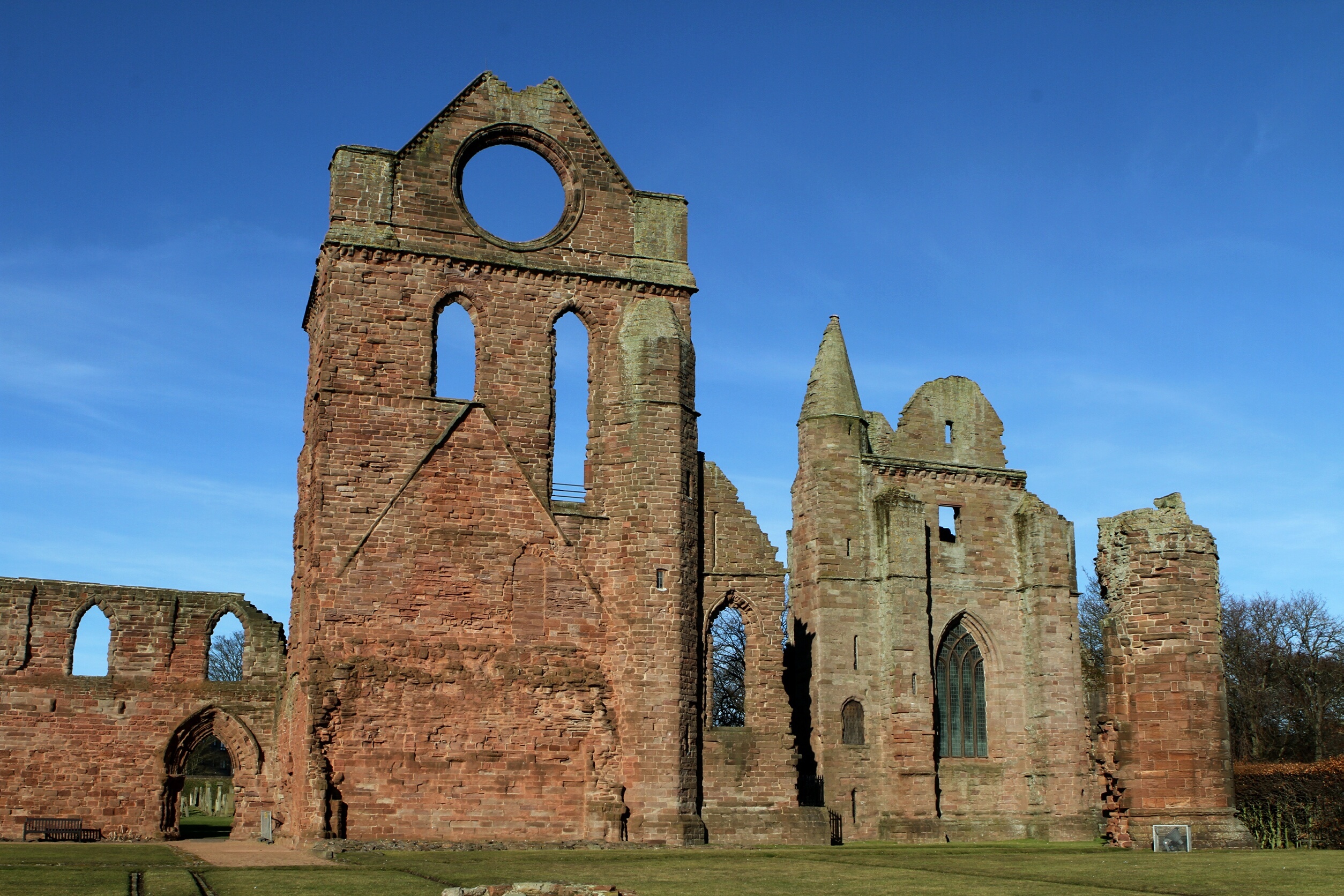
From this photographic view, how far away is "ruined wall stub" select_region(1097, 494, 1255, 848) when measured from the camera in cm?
1773

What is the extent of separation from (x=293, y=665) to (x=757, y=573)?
8.22m

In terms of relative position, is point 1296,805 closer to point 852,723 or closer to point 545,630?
point 852,723

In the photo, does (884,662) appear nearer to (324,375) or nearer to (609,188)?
(609,188)

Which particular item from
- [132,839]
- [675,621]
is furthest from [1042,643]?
[132,839]

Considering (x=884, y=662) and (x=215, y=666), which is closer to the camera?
(x=884, y=662)

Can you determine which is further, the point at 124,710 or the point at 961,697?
the point at 961,697

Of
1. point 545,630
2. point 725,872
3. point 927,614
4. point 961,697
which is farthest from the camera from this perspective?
point 961,697

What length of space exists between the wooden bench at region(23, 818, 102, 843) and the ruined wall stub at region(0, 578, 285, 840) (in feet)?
0.60

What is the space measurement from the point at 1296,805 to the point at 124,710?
20292mm

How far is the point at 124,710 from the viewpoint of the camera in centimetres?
2558

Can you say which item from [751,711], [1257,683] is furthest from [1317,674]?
[751,711]

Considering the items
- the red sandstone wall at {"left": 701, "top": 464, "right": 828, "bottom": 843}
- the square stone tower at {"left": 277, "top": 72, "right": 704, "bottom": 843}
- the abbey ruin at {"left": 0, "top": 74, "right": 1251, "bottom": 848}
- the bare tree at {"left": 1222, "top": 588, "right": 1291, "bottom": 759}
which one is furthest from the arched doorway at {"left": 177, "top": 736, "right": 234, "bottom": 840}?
the bare tree at {"left": 1222, "top": 588, "right": 1291, "bottom": 759}

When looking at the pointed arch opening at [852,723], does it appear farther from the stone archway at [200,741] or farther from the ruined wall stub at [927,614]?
the stone archway at [200,741]

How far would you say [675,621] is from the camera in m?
22.4
